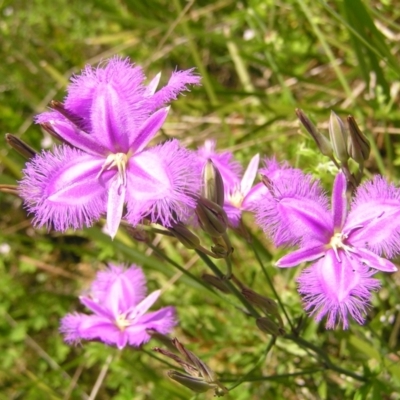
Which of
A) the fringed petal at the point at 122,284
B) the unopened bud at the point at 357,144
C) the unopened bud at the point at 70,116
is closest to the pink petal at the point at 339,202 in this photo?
the unopened bud at the point at 357,144

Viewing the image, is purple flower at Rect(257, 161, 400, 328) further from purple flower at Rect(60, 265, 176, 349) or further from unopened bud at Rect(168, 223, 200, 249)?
purple flower at Rect(60, 265, 176, 349)

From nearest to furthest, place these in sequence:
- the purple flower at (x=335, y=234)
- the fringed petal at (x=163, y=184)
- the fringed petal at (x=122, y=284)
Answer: the fringed petal at (x=163, y=184)
the purple flower at (x=335, y=234)
the fringed petal at (x=122, y=284)

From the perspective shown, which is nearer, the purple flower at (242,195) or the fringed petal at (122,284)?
the purple flower at (242,195)

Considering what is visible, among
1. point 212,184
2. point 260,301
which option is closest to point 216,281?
point 260,301

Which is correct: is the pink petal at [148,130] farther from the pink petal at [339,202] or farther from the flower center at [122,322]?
the flower center at [122,322]

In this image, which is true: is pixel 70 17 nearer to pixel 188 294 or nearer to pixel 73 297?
pixel 73 297
